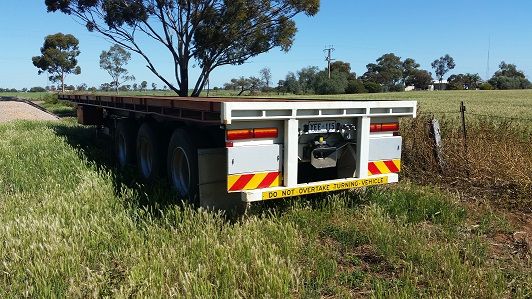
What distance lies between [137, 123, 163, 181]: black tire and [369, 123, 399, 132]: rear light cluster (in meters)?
2.86

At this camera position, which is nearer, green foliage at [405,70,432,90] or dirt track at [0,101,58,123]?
dirt track at [0,101,58,123]

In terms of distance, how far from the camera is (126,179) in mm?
6887

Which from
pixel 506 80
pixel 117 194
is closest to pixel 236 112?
pixel 117 194

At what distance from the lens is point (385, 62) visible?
131 metres

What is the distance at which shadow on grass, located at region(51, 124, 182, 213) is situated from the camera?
528 centimetres

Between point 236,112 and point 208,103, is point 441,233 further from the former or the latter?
point 208,103

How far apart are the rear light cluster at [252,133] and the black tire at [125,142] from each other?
367 cm

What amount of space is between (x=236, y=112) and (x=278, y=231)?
3.87 ft

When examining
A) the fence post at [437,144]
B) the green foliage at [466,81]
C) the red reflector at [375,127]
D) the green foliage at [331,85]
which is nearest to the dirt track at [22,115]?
the fence post at [437,144]

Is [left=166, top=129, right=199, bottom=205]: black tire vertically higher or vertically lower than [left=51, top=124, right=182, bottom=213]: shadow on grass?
higher

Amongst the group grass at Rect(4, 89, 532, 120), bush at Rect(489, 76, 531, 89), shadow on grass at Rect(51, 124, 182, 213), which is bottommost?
shadow on grass at Rect(51, 124, 182, 213)

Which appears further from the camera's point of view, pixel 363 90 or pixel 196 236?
pixel 363 90

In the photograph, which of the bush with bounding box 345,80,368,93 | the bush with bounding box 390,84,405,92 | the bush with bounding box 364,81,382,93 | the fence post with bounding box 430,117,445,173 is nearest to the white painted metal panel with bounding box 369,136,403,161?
the fence post with bounding box 430,117,445,173

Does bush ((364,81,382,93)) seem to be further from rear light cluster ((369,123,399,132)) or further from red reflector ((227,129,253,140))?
red reflector ((227,129,253,140))
